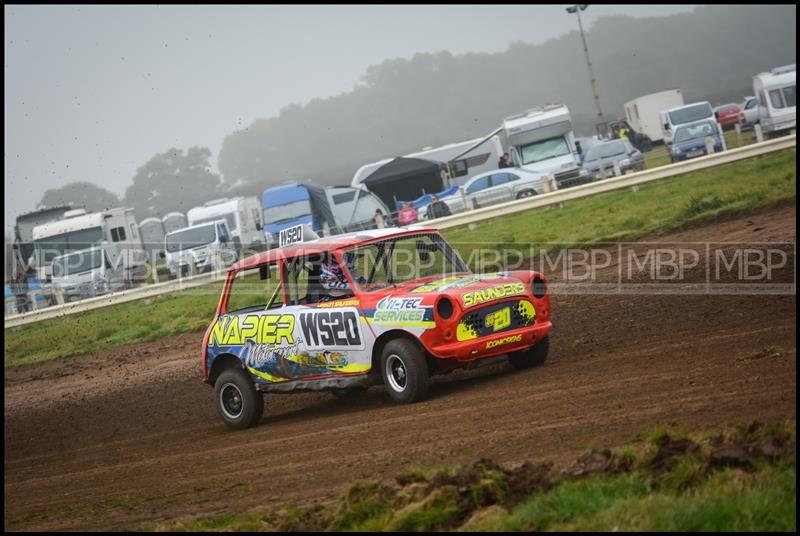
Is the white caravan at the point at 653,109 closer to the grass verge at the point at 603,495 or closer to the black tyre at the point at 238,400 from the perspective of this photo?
the black tyre at the point at 238,400

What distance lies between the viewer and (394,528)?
4848 millimetres

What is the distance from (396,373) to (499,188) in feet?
65.9

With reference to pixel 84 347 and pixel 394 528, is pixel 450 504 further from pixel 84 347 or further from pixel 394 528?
pixel 84 347

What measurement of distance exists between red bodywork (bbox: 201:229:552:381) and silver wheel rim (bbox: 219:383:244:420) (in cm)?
122

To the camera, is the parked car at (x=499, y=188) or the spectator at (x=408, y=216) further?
the spectator at (x=408, y=216)

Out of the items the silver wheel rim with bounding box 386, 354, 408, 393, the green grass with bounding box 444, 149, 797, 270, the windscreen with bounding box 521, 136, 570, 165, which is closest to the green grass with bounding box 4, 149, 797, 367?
the green grass with bounding box 444, 149, 797, 270

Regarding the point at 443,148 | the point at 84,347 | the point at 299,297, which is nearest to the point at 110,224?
the point at 443,148

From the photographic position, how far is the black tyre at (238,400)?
9.88 metres

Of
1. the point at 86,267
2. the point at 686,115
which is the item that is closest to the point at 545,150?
the point at 686,115

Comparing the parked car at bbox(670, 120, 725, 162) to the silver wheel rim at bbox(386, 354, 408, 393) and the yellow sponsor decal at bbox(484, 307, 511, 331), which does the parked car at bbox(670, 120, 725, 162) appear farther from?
the silver wheel rim at bbox(386, 354, 408, 393)

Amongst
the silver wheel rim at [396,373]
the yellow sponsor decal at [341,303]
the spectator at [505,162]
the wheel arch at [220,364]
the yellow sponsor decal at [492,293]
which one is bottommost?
the silver wheel rim at [396,373]

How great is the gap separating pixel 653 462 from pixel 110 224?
34943mm

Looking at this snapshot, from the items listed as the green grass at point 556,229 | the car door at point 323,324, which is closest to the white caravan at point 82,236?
the green grass at point 556,229

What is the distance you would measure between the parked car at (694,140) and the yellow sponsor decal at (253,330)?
72.0ft
